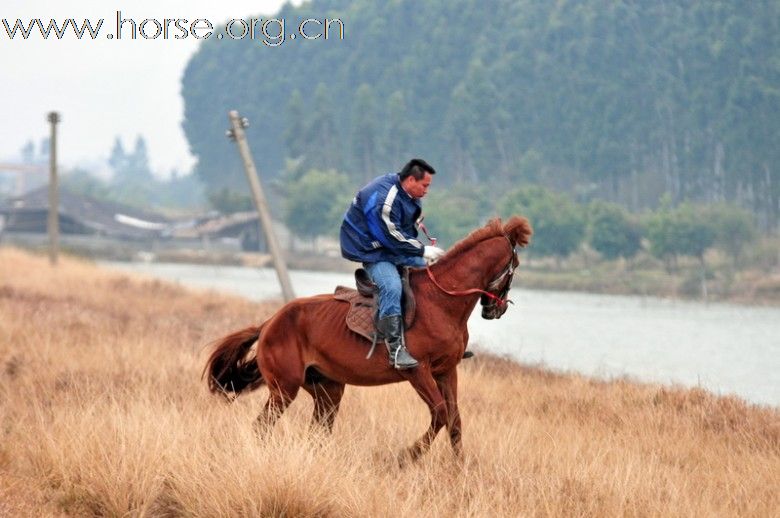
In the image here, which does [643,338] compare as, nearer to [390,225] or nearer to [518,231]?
[518,231]

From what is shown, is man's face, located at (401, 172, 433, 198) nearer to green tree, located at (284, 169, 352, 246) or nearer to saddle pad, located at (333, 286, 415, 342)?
saddle pad, located at (333, 286, 415, 342)

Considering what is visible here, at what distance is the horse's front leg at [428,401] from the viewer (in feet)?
27.5

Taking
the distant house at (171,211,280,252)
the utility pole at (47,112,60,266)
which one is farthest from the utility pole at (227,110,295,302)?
the distant house at (171,211,280,252)

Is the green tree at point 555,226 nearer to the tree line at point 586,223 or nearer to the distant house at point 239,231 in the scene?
the tree line at point 586,223

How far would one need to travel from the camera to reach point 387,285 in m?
8.51

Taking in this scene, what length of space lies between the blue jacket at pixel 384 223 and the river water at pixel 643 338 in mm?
8985

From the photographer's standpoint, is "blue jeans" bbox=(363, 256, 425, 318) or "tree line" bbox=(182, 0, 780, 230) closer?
"blue jeans" bbox=(363, 256, 425, 318)

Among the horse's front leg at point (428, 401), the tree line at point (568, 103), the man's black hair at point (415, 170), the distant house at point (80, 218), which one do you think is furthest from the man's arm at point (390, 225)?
the distant house at point (80, 218)

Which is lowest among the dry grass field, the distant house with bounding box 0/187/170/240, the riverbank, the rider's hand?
the riverbank

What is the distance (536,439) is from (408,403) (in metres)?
1.89

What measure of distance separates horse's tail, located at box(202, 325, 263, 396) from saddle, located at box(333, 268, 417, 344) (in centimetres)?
113

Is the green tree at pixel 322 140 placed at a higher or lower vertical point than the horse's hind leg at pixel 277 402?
higher

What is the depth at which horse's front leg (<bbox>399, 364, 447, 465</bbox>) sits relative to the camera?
8.37 meters

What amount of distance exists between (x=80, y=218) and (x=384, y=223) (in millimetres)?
89432
